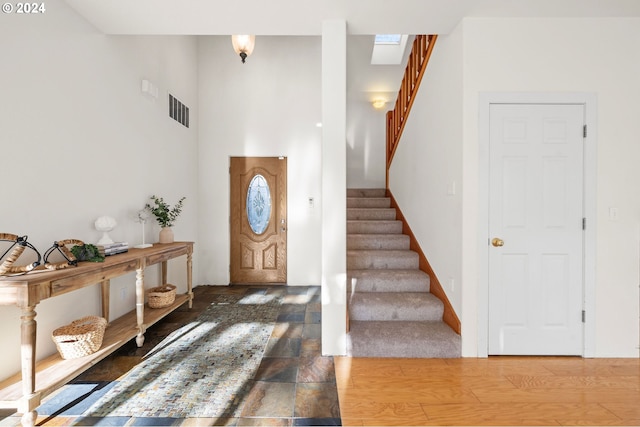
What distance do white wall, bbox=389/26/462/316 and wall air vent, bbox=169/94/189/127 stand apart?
3107 millimetres

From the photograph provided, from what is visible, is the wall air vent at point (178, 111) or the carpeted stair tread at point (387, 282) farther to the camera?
the wall air vent at point (178, 111)

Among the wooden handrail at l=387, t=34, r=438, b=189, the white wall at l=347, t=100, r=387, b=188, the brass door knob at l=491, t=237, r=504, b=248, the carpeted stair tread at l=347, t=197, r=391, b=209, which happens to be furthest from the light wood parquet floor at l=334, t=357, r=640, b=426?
the white wall at l=347, t=100, r=387, b=188

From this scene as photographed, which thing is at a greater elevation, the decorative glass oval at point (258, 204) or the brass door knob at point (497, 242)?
the decorative glass oval at point (258, 204)

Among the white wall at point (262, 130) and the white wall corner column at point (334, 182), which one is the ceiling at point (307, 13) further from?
the white wall at point (262, 130)

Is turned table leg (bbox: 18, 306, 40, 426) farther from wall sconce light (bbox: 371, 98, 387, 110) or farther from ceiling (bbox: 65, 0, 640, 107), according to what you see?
wall sconce light (bbox: 371, 98, 387, 110)

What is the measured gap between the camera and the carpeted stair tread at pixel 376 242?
3863 millimetres

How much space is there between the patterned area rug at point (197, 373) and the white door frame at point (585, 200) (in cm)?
198

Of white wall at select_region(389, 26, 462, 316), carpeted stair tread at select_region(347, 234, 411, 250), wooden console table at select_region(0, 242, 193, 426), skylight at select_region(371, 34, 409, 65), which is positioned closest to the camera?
wooden console table at select_region(0, 242, 193, 426)

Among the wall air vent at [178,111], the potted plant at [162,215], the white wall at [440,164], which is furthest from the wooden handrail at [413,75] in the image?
the potted plant at [162,215]

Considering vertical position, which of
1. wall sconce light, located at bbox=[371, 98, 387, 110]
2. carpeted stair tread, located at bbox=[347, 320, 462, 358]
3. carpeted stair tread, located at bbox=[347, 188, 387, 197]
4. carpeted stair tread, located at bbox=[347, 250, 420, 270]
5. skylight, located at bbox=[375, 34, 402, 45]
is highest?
skylight, located at bbox=[375, 34, 402, 45]

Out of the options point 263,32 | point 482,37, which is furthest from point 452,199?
point 263,32

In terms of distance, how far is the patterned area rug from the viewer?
1.94m

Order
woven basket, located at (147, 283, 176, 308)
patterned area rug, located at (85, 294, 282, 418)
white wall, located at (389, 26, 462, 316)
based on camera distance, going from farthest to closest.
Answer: woven basket, located at (147, 283, 176, 308) < white wall, located at (389, 26, 462, 316) < patterned area rug, located at (85, 294, 282, 418)

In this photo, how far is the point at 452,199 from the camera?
9.14 ft
